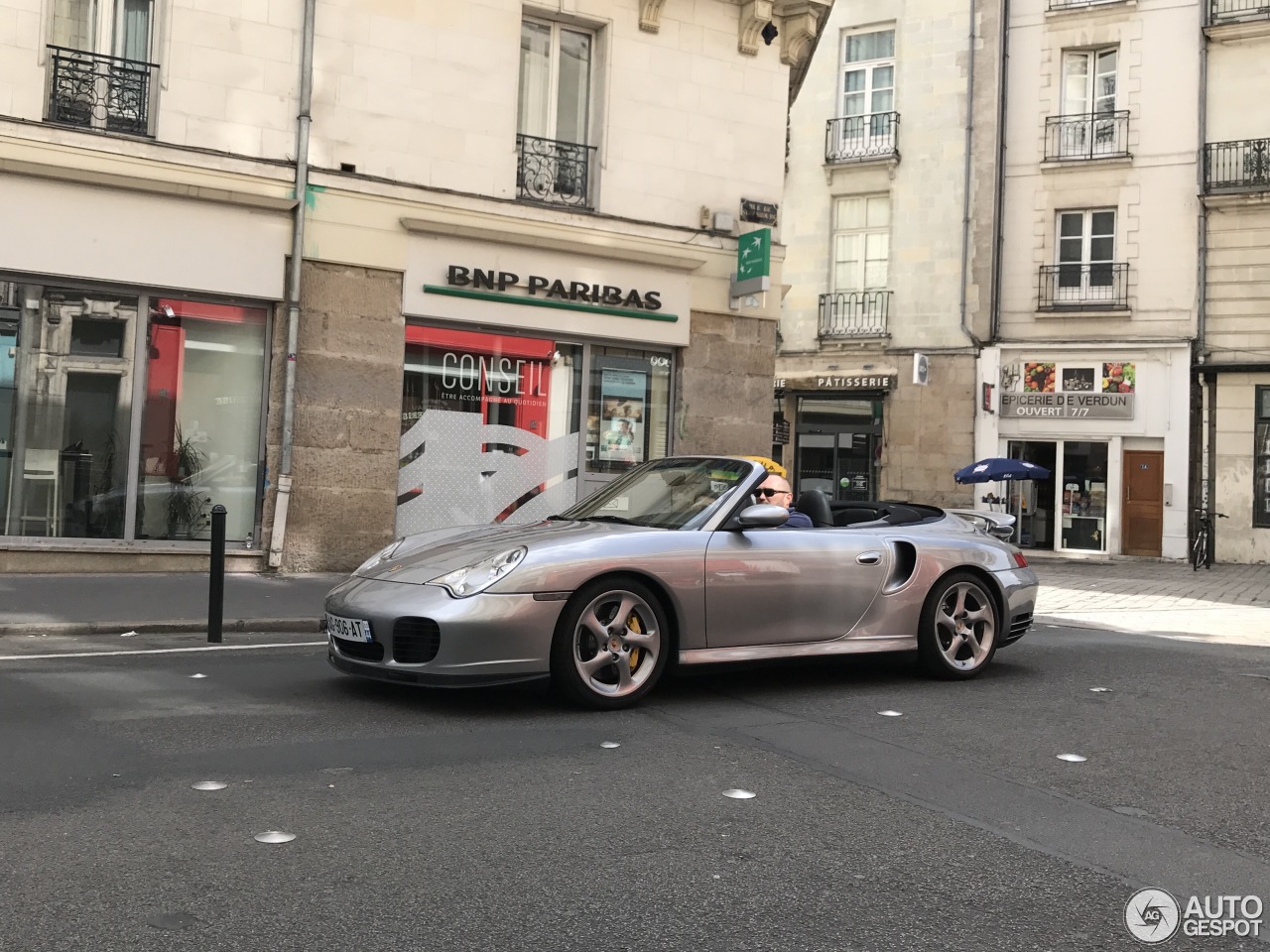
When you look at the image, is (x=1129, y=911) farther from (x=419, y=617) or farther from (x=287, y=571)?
(x=287, y=571)

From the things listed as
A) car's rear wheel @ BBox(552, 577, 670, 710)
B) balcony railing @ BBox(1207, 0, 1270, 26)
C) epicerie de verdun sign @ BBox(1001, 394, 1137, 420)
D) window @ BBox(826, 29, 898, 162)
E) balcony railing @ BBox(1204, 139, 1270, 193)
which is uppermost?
balcony railing @ BBox(1207, 0, 1270, 26)

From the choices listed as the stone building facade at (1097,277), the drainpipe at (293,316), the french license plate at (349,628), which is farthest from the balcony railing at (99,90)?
the stone building facade at (1097,277)

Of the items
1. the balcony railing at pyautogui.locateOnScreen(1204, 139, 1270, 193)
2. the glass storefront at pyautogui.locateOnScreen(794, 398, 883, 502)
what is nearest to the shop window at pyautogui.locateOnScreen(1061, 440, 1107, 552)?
the glass storefront at pyautogui.locateOnScreen(794, 398, 883, 502)

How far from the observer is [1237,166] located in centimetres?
2448

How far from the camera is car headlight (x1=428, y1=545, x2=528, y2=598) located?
5796mm

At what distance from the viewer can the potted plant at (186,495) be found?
41.5 ft

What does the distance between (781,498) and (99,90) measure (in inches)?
344

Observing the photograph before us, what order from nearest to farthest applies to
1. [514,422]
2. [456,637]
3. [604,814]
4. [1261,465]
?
[604,814] < [456,637] < [514,422] < [1261,465]

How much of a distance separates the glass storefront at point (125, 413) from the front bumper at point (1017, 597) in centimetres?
827

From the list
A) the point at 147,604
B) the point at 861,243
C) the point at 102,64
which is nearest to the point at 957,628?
the point at 147,604

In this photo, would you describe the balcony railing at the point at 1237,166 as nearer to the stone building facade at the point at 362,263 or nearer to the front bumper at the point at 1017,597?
the stone building facade at the point at 362,263

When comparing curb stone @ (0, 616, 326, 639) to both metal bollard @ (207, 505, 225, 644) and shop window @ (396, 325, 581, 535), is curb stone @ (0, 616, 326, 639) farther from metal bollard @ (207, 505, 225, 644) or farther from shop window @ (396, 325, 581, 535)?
shop window @ (396, 325, 581, 535)

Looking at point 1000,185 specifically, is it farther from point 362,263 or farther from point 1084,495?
point 362,263

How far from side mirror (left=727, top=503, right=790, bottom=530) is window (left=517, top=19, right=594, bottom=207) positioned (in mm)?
8918
